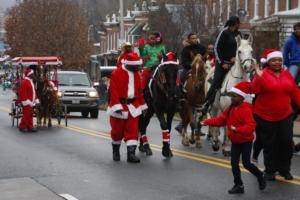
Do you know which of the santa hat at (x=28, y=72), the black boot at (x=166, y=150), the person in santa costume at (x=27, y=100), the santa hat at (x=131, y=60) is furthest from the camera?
the santa hat at (x=28, y=72)

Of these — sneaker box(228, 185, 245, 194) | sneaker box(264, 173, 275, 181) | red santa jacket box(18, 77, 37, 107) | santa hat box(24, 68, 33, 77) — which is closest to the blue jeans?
Answer: sneaker box(264, 173, 275, 181)

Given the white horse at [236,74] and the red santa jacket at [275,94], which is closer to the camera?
the red santa jacket at [275,94]

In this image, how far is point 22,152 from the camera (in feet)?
53.0

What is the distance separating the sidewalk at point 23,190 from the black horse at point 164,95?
3.41m

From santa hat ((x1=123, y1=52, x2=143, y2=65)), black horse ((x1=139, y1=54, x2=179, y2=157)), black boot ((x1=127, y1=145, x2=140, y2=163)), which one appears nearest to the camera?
black boot ((x1=127, y1=145, x2=140, y2=163))

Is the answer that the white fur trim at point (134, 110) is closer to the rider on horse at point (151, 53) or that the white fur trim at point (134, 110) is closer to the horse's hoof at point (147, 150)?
the horse's hoof at point (147, 150)

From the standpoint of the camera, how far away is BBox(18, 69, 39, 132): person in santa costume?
21859 mm

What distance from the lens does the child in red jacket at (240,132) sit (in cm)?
1035

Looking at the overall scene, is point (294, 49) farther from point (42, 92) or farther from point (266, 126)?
point (42, 92)

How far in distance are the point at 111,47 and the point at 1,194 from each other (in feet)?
241

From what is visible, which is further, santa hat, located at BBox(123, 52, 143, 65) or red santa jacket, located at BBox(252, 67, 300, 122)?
santa hat, located at BBox(123, 52, 143, 65)

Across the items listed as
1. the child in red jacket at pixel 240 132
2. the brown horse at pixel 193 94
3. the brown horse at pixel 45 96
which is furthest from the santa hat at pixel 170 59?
the brown horse at pixel 45 96

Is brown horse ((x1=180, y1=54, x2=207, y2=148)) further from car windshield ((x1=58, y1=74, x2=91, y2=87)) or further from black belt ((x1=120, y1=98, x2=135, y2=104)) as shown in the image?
car windshield ((x1=58, y1=74, x2=91, y2=87))

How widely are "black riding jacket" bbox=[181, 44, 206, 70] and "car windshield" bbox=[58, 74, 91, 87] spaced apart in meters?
14.2
